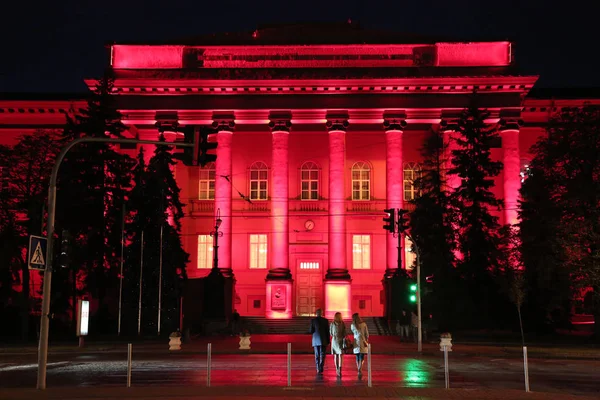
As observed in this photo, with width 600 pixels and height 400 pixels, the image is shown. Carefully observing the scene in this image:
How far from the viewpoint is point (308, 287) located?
53156 mm

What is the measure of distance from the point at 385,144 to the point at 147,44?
1834 centimetres

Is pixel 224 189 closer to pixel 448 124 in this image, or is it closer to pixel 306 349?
pixel 448 124

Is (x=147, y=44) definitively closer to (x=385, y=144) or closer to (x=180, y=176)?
(x=180, y=176)

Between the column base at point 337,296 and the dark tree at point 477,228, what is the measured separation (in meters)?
8.00

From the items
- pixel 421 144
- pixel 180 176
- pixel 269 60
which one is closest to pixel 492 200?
pixel 421 144

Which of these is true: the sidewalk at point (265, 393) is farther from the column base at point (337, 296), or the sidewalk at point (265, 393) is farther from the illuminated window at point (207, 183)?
the illuminated window at point (207, 183)

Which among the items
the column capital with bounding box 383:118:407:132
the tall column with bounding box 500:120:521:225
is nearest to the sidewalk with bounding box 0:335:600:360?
the tall column with bounding box 500:120:521:225

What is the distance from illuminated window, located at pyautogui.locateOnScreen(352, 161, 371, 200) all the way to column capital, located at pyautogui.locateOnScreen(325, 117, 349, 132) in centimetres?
581

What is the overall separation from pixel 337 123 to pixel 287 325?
13.8 meters

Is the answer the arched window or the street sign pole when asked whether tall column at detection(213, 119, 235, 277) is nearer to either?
the arched window

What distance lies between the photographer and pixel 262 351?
30703 millimetres

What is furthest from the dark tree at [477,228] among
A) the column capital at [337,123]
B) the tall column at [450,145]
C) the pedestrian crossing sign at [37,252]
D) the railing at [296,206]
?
the pedestrian crossing sign at [37,252]

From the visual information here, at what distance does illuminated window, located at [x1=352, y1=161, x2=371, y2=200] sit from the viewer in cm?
5412

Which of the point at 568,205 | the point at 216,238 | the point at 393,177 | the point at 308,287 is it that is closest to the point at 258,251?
the point at 308,287
